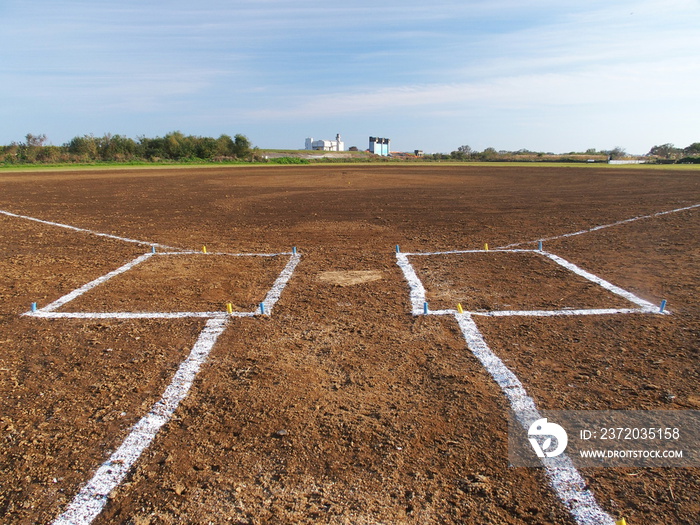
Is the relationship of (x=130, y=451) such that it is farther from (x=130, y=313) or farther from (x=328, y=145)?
(x=328, y=145)

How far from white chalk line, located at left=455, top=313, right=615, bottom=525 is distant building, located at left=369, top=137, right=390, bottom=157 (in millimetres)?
102210

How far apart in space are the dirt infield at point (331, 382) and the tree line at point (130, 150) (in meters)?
56.5

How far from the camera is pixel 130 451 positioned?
9.05ft

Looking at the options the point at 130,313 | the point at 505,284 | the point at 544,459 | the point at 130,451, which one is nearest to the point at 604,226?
the point at 505,284

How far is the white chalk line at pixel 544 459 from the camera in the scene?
7.48ft

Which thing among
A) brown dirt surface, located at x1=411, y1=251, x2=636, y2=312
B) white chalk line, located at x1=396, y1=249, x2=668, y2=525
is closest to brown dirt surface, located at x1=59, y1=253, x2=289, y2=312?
white chalk line, located at x1=396, y1=249, x2=668, y2=525

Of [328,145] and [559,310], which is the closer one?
[559,310]

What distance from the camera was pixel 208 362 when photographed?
387cm

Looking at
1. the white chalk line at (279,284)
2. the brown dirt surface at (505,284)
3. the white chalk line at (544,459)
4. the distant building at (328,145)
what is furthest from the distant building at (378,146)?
the white chalk line at (544,459)

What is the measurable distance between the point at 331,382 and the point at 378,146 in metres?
106

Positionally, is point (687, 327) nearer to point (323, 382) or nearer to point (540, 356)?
point (540, 356)

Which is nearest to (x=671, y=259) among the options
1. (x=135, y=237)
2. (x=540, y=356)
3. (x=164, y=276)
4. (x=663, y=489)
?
(x=540, y=356)

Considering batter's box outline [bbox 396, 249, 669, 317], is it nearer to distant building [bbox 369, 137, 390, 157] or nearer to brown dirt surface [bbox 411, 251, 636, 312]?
brown dirt surface [bbox 411, 251, 636, 312]

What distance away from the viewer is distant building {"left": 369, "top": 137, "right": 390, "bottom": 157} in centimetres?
10512
